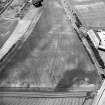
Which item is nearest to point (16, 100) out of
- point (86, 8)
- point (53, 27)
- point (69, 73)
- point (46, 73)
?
point (46, 73)

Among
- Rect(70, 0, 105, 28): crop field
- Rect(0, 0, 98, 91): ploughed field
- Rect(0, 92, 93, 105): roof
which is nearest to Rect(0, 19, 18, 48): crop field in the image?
Rect(0, 0, 98, 91): ploughed field

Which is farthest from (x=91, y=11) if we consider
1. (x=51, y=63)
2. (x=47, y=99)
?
(x=47, y=99)

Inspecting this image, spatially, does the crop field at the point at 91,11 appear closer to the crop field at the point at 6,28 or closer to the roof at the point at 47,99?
the crop field at the point at 6,28

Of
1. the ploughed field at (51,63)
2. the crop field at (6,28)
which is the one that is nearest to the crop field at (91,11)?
the ploughed field at (51,63)

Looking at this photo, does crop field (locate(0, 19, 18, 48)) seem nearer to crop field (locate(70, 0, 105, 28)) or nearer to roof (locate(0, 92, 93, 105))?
roof (locate(0, 92, 93, 105))

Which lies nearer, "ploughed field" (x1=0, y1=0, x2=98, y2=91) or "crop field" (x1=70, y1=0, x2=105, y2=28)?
"ploughed field" (x1=0, y1=0, x2=98, y2=91)

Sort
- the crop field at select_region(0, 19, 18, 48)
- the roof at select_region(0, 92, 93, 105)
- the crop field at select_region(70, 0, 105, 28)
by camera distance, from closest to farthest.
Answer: the roof at select_region(0, 92, 93, 105)
the crop field at select_region(0, 19, 18, 48)
the crop field at select_region(70, 0, 105, 28)

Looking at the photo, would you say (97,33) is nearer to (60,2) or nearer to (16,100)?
(60,2)

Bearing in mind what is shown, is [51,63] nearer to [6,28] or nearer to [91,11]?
[6,28]
